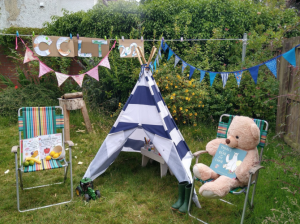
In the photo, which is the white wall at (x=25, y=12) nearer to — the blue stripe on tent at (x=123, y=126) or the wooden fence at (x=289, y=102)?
the blue stripe on tent at (x=123, y=126)

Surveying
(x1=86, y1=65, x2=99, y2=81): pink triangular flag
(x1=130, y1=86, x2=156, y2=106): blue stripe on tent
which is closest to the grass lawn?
(x1=130, y1=86, x2=156, y2=106): blue stripe on tent

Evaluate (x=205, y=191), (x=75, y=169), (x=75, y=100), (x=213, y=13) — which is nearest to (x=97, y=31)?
(x=75, y=100)

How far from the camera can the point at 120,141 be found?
A: 3.61 metres

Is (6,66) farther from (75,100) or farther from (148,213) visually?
(148,213)

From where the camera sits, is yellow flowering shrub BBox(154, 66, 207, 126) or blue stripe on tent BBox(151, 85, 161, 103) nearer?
blue stripe on tent BBox(151, 85, 161, 103)

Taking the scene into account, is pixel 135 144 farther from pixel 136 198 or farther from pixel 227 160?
pixel 227 160

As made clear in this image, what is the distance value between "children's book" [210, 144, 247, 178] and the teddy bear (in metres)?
0.05

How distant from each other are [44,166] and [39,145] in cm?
44

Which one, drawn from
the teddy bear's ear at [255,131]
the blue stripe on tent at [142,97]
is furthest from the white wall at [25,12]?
the teddy bear's ear at [255,131]

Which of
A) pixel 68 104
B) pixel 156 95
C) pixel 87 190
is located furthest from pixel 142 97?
pixel 68 104

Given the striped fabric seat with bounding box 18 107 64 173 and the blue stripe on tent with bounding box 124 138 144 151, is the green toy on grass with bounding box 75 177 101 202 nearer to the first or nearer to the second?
the striped fabric seat with bounding box 18 107 64 173

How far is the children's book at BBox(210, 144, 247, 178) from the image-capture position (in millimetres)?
2936

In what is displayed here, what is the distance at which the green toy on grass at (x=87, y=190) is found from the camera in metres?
3.33

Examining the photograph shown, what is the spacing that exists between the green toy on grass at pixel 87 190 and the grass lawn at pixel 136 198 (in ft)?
0.27
